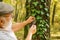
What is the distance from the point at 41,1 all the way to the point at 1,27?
2.10 metres

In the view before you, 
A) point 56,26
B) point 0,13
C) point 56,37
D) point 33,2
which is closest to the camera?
point 0,13

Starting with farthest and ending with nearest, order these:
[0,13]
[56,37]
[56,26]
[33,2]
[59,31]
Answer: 1. [56,26]
2. [59,31]
3. [56,37]
4. [33,2]
5. [0,13]

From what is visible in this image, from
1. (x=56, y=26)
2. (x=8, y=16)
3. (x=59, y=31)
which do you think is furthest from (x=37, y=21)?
(x=56, y=26)

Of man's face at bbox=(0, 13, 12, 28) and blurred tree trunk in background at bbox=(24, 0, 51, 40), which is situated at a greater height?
man's face at bbox=(0, 13, 12, 28)

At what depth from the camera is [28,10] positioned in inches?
201

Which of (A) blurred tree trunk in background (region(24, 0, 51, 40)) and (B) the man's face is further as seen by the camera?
(A) blurred tree trunk in background (region(24, 0, 51, 40))

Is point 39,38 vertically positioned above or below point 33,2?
below

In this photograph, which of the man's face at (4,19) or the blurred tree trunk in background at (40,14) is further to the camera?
the blurred tree trunk in background at (40,14)

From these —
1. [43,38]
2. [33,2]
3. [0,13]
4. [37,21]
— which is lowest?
[43,38]

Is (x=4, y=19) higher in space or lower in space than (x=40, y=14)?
higher

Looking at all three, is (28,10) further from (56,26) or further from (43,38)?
(56,26)

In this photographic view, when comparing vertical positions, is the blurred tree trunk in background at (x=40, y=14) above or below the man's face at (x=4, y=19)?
below

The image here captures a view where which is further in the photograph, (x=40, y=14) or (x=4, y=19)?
(x=40, y=14)

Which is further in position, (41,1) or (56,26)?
(56,26)
